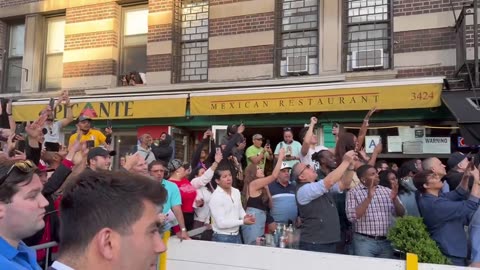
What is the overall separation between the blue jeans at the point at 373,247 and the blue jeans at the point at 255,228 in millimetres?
1283

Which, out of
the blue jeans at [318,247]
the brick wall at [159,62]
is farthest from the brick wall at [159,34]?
the blue jeans at [318,247]

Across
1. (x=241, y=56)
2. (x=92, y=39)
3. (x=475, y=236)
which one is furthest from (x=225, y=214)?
Result: (x=92, y=39)

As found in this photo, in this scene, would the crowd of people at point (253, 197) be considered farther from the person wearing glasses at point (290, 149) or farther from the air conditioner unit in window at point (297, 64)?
the air conditioner unit in window at point (297, 64)

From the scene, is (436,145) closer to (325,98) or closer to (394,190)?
(325,98)

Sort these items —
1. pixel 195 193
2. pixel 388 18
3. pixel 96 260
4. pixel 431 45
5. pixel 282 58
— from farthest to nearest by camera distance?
1. pixel 282 58
2. pixel 388 18
3. pixel 431 45
4. pixel 195 193
5. pixel 96 260

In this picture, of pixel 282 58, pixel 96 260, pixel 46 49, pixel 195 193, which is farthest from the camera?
pixel 46 49

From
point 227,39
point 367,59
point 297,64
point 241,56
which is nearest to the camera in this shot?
point 367,59

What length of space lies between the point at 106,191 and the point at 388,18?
343 inches

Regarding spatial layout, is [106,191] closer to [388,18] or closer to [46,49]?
[388,18]

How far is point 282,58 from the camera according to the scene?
10039 millimetres

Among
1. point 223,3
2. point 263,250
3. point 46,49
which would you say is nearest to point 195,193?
point 263,250

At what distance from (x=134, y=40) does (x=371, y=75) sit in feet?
19.5

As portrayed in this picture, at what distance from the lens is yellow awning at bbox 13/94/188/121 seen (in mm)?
10172

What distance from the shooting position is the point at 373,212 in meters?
5.33
